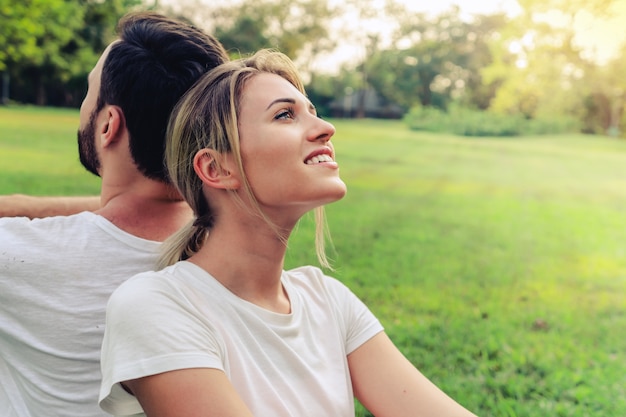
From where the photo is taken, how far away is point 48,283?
3.93 feet

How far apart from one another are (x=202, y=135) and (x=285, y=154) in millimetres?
151

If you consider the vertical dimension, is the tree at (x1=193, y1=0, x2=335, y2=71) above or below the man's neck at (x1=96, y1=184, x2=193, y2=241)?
above

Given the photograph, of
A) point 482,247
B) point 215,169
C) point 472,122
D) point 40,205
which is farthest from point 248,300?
point 472,122

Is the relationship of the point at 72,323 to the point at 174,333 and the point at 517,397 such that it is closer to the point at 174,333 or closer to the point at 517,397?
the point at 174,333

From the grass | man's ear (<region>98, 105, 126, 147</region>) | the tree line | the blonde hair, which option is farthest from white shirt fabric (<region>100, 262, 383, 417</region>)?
the tree line

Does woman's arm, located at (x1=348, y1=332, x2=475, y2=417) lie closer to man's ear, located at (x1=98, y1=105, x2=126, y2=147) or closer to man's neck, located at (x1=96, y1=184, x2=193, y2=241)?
man's neck, located at (x1=96, y1=184, x2=193, y2=241)

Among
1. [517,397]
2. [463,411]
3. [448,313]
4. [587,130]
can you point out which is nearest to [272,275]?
[463,411]

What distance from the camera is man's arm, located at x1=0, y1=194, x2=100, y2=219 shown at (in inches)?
58.0

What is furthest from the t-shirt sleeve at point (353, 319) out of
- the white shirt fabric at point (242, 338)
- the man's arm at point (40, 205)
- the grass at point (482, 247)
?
the grass at point (482, 247)

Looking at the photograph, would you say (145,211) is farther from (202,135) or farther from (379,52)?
(379,52)

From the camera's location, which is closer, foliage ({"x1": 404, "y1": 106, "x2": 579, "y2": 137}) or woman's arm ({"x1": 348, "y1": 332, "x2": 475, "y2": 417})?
woman's arm ({"x1": 348, "y1": 332, "x2": 475, "y2": 417})

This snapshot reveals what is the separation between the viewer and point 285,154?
45.5 inches

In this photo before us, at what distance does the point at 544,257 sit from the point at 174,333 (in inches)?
174

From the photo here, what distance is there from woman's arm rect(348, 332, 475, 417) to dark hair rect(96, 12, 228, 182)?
50cm
